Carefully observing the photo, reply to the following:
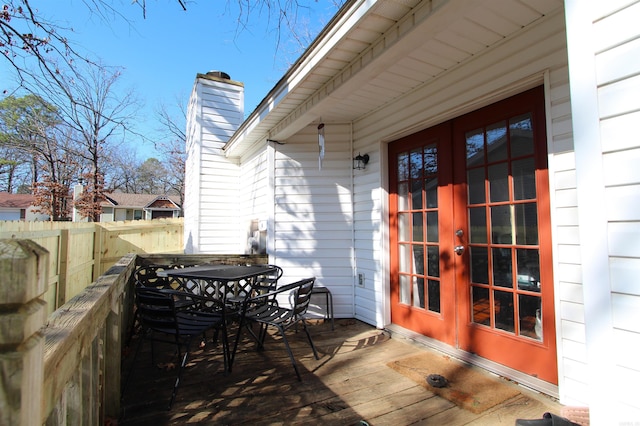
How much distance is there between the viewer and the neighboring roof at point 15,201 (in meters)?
22.5

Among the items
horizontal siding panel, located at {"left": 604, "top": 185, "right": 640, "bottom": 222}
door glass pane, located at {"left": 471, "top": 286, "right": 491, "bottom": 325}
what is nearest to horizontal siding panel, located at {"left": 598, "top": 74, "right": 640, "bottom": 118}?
horizontal siding panel, located at {"left": 604, "top": 185, "right": 640, "bottom": 222}

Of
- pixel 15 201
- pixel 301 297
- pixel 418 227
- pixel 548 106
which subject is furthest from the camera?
pixel 15 201

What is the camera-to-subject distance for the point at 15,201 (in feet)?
75.2

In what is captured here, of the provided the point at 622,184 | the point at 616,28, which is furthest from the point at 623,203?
the point at 616,28

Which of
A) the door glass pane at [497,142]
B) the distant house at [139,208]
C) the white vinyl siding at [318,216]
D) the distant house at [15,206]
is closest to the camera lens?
the door glass pane at [497,142]

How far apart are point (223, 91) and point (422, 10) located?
5.07 m

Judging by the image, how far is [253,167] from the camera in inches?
205

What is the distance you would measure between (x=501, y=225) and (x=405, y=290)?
1305mm

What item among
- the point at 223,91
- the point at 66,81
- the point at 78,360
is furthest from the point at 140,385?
the point at 223,91

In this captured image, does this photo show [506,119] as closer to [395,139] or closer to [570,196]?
[570,196]

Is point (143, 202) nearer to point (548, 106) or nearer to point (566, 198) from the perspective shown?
point (548, 106)

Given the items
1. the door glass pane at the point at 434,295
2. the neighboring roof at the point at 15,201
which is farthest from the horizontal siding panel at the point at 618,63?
the neighboring roof at the point at 15,201

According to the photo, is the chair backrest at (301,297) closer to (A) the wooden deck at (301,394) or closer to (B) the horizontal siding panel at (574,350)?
(A) the wooden deck at (301,394)

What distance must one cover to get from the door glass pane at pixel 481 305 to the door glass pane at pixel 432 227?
60 centimetres
